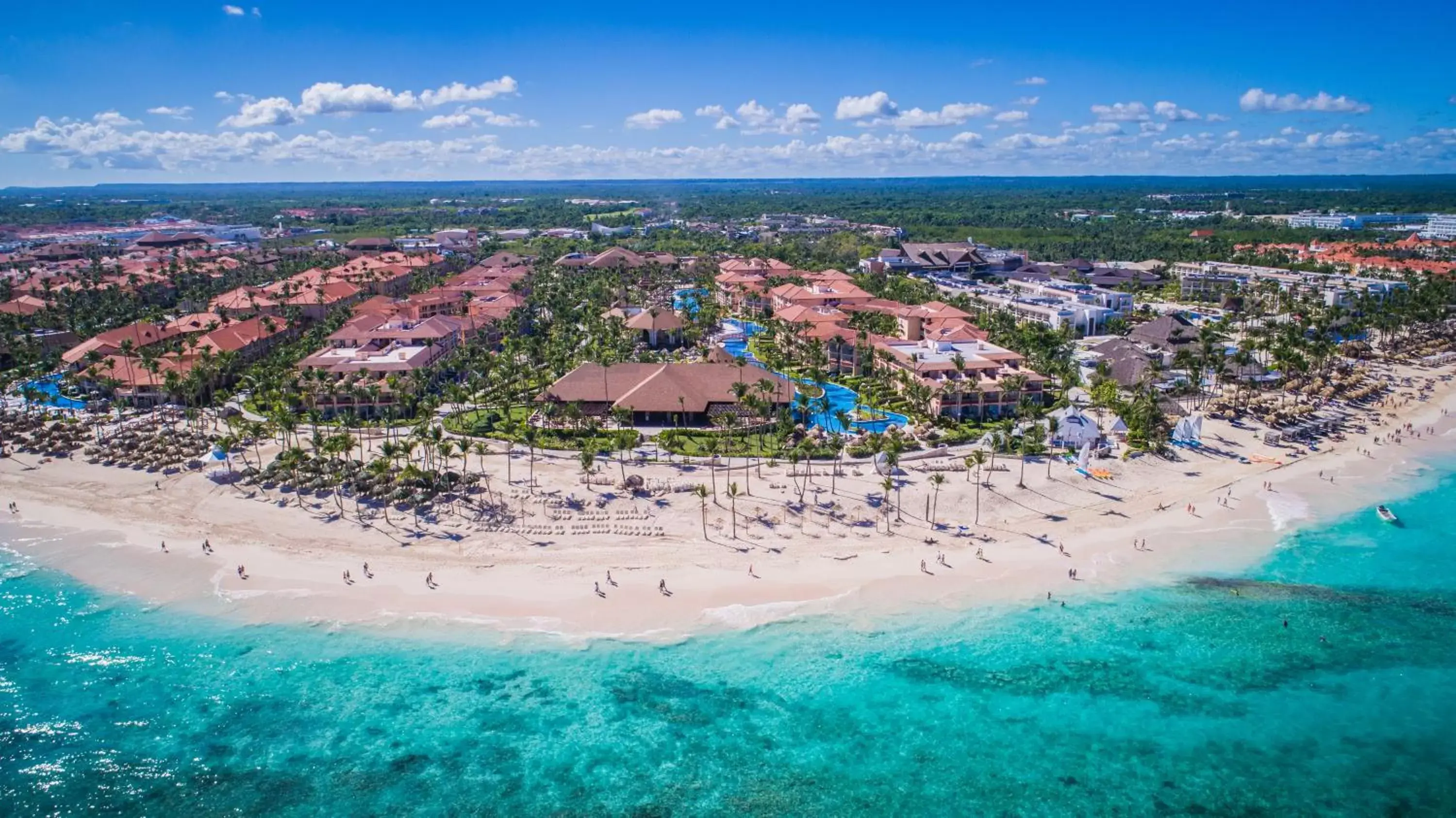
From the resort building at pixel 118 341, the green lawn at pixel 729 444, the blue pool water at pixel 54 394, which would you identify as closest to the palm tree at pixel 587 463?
the green lawn at pixel 729 444

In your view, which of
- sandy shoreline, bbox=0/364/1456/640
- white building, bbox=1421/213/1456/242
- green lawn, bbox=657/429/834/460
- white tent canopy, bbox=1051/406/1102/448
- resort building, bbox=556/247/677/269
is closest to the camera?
sandy shoreline, bbox=0/364/1456/640

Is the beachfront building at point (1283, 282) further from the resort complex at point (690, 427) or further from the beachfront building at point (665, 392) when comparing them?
the beachfront building at point (665, 392)

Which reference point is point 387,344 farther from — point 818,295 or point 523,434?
point 818,295

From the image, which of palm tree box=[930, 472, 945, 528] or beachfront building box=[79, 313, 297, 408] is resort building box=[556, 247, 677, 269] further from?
palm tree box=[930, 472, 945, 528]

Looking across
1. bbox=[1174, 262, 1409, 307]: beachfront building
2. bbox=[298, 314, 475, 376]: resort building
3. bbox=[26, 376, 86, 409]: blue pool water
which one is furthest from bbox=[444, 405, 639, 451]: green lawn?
bbox=[1174, 262, 1409, 307]: beachfront building

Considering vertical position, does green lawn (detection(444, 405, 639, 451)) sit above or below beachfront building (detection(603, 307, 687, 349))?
below

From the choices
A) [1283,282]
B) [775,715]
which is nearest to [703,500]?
A: [775,715]

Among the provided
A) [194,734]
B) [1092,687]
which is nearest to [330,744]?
[194,734]
